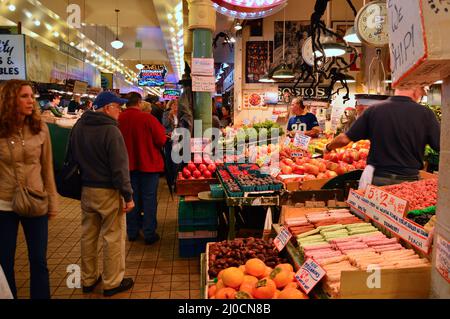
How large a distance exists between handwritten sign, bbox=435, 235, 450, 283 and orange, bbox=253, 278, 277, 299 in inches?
32.5

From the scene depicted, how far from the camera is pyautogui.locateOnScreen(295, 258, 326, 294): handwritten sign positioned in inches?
82.4

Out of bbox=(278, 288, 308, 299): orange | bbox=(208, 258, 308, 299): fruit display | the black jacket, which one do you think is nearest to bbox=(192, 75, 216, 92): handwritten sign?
the black jacket

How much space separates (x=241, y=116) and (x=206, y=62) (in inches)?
302

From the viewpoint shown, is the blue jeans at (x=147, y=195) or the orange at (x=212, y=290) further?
the blue jeans at (x=147, y=195)

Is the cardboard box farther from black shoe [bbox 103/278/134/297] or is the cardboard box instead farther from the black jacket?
black shoe [bbox 103/278/134/297]

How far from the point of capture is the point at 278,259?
2.70 meters

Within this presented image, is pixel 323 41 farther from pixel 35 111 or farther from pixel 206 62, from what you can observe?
pixel 35 111

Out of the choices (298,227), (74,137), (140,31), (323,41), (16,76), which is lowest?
(298,227)

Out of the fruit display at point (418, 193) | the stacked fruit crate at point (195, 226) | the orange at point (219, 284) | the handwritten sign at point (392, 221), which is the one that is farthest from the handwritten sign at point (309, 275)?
the stacked fruit crate at point (195, 226)

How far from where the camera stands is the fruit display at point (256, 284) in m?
2.12

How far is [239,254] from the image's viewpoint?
279 centimetres

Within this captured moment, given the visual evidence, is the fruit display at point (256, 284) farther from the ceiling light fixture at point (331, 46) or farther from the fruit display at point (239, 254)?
the ceiling light fixture at point (331, 46)

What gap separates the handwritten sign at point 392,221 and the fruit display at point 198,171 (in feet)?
8.67

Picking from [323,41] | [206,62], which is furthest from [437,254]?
[206,62]
